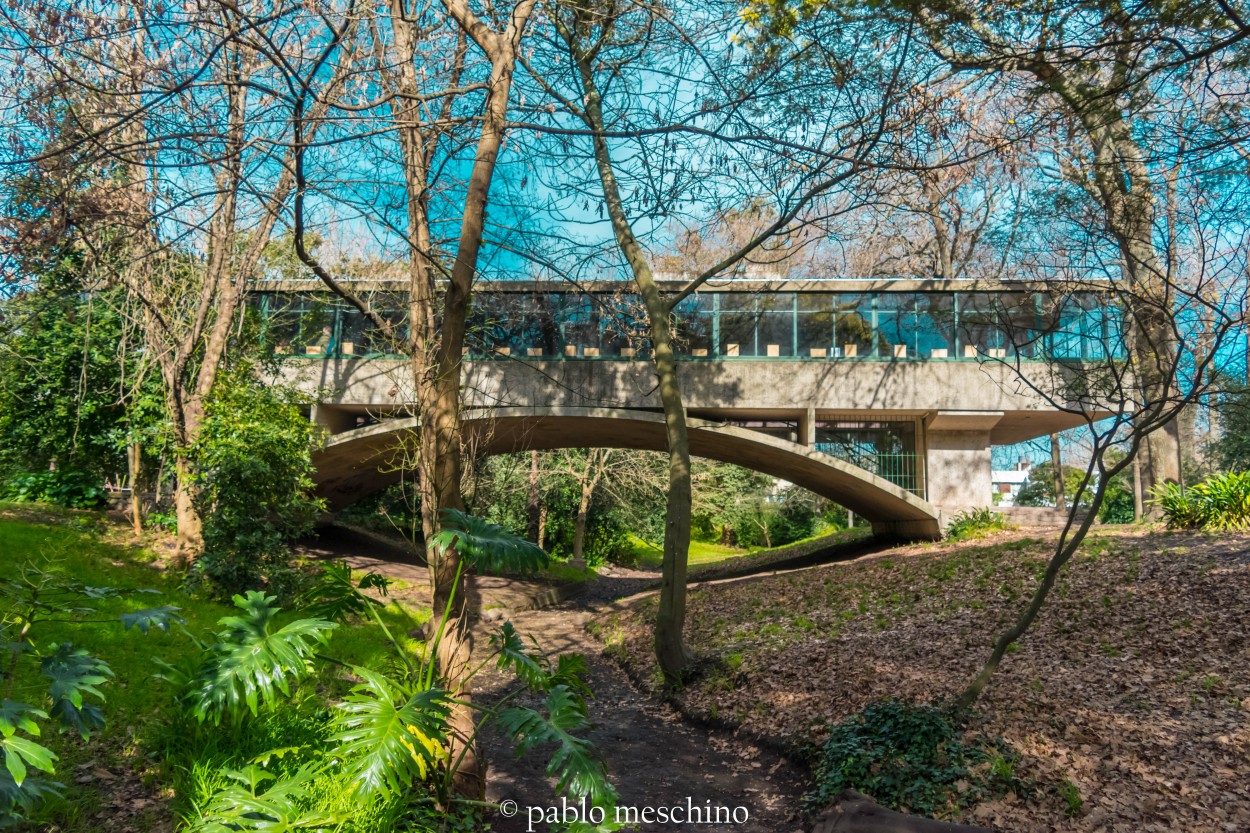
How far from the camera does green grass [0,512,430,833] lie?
4207 millimetres

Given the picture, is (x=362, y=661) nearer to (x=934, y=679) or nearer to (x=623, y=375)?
(x=934, y=679)

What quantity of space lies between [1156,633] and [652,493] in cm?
1711

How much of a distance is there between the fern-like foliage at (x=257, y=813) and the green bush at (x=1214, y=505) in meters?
11.7

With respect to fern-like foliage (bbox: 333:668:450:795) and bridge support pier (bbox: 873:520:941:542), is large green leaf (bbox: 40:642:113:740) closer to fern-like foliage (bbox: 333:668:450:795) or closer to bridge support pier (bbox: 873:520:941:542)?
fern-like foliage (bbox: 333:668:450:795)

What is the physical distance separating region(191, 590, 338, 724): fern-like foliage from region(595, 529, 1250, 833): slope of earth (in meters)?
3.90

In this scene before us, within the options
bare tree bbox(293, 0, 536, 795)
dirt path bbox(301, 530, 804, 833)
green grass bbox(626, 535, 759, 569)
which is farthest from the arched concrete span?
green grass bbox(626, 535, 759, 569)

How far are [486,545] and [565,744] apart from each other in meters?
1.14

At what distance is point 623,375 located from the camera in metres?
16.0

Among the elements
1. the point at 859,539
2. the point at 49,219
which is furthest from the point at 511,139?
the point at 859,539

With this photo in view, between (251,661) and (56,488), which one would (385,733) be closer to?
Answer: (251,661)

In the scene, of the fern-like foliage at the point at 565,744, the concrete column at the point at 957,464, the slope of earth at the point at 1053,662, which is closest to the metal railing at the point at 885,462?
the concrete column at the point at 957,464

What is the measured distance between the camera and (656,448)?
1873 cm

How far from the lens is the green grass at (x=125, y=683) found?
421 cm

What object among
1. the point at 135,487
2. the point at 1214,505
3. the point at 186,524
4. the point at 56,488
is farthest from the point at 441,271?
the point at 56,488
